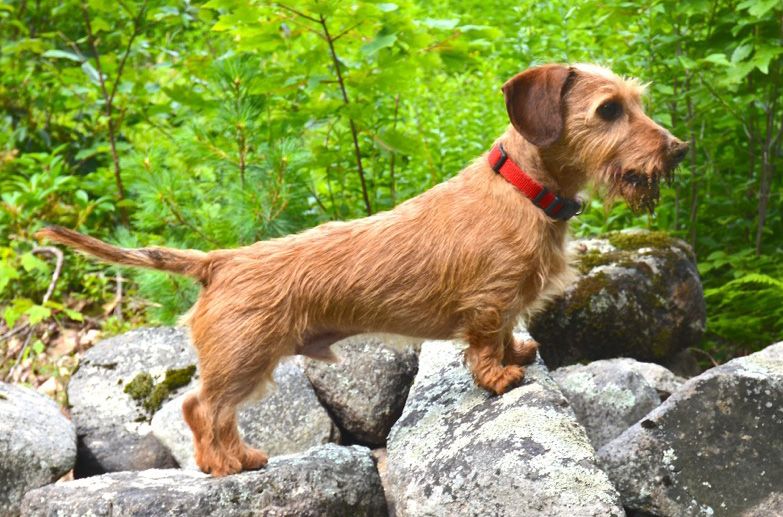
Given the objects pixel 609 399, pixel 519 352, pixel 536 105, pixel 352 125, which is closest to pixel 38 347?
pixel 352 125

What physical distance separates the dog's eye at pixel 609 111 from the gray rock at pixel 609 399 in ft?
5.75

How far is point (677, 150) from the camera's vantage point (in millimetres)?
3982

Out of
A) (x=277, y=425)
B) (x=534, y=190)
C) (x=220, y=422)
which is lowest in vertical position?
(x=277, y=425)

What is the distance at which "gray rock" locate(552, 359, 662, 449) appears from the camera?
5.14 m

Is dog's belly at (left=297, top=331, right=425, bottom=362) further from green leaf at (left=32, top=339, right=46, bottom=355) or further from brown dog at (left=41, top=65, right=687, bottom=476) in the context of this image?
green leaf at (left=32, top=339, right=46, bottom=355)

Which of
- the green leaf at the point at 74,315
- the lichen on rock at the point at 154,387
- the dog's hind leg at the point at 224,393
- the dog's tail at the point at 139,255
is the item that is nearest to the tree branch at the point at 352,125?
the lichen on rock at the point at 154,387

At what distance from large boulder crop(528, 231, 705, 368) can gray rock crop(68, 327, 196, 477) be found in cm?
249

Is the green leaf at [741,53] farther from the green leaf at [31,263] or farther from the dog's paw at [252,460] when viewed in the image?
the green leaf at [31,263]

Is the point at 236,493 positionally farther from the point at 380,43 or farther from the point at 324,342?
the point at 380,43

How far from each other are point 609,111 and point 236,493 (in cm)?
252

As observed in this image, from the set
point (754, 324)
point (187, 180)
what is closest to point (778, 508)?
point (754, 324)

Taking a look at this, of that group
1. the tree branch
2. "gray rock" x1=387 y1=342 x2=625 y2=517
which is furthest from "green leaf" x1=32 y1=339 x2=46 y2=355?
"gray rock" x1=387 y1=342 x2=625 y2=517

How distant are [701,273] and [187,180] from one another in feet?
13.8

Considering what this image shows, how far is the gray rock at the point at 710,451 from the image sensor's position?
13.6 feet
